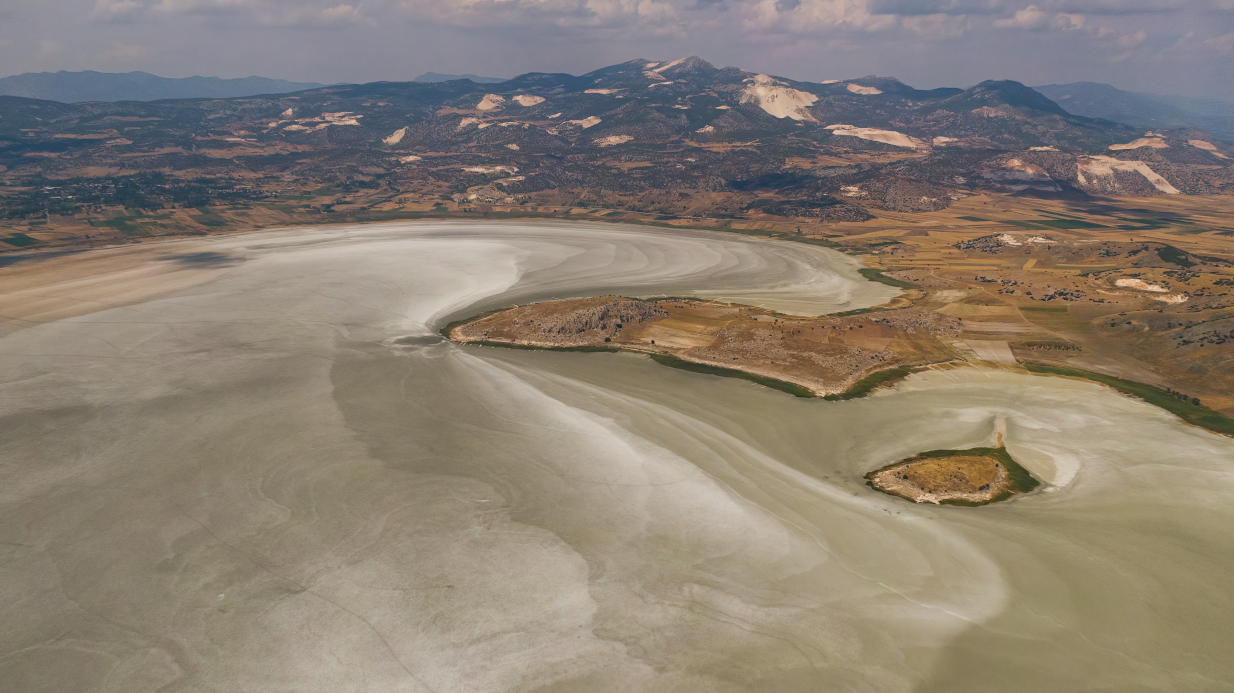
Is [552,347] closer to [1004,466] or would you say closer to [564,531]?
[564,531]

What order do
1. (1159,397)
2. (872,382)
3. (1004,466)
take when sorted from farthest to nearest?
(872,382) → (1159,397) → (1004,466)

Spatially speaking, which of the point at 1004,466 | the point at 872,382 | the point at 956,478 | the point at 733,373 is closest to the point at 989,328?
the point at 872,382

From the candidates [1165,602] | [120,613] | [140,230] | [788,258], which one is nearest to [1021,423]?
[1165,602]

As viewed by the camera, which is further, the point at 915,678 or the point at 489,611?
the point at 489,611

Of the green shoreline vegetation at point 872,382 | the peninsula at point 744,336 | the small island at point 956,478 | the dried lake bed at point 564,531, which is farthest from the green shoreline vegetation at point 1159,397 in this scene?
the small island at point 956,478

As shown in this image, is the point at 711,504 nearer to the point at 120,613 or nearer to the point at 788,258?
the point at 120,613

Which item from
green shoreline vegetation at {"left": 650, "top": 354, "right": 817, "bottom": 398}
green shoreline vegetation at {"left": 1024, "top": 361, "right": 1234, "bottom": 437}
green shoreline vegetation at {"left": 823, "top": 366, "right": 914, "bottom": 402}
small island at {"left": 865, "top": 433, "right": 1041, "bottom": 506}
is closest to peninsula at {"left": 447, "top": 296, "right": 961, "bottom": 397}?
green shoreline vegetation at {"left": 650, "top": 354, "right": 817, "bottom": 398}

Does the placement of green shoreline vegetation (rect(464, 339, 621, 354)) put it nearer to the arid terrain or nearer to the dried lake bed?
the arid terrain
